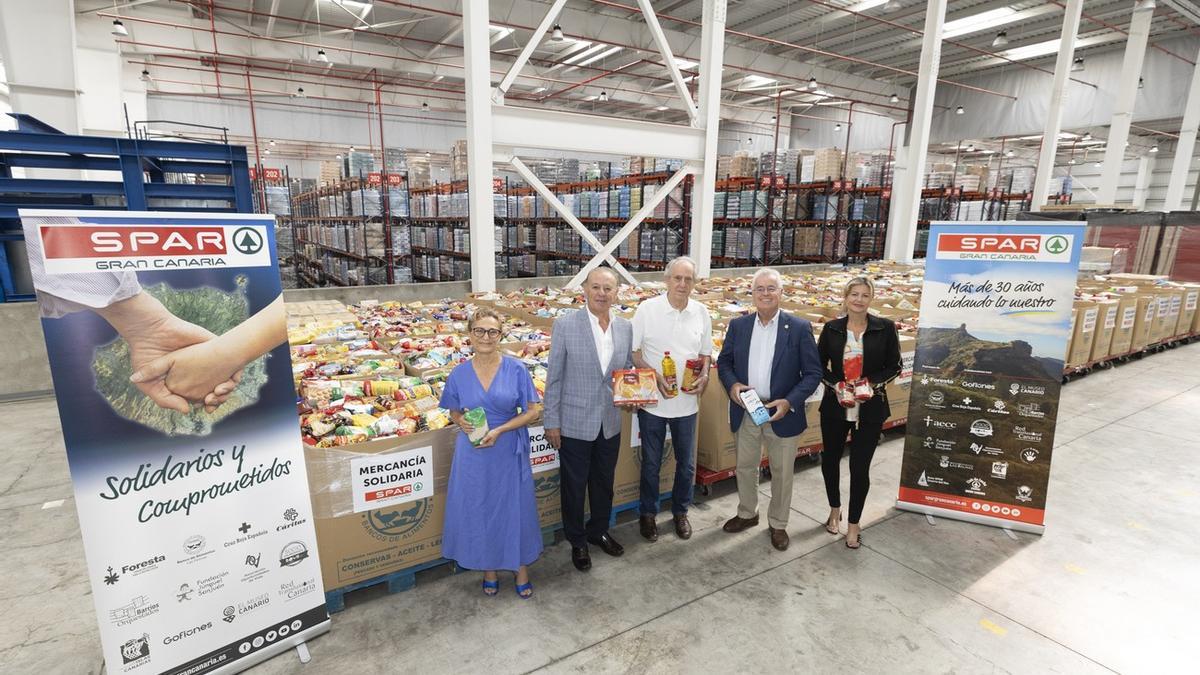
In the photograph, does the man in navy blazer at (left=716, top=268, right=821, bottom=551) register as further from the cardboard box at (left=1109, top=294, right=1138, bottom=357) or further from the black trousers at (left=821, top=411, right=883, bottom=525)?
the cardboard box at (left=1109, top=294, right=1138, bottom=357)

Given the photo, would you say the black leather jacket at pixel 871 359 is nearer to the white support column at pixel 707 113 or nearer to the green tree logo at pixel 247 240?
the green tree logo at pixel 247 240

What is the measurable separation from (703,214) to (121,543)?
27.8ft

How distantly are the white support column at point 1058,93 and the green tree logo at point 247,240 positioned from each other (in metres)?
17.4

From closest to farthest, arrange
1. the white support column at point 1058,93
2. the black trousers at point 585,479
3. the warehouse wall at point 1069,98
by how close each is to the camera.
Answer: the black trousers at point 585,479 < the white support column at point 1058,93 < the warehouse wall at point 1069,98

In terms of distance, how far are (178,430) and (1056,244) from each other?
5012 millimetres

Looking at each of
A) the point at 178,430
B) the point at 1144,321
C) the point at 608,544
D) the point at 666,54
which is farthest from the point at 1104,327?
the point at 178,430

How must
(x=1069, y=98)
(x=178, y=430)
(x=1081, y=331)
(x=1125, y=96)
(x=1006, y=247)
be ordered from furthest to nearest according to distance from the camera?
1. (x=1069, y=98)
2. (x=1125, y=96)
3. (x=1081, y=331)
4. (x=1006, y=247)
5. (x=178, y=430)

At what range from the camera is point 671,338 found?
11.8 feet

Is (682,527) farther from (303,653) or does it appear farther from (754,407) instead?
(303,653)

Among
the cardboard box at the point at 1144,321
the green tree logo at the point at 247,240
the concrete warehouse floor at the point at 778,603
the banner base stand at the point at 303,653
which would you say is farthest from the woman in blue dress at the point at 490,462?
the cardboard box at the point at 1144,321

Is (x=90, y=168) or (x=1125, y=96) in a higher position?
(x=1125, y=96)

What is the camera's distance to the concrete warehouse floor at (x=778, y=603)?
2.87 meters

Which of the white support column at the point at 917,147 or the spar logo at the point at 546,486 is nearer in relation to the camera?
the spar logo at the point at 546,486

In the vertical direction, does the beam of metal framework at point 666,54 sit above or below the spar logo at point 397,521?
above
